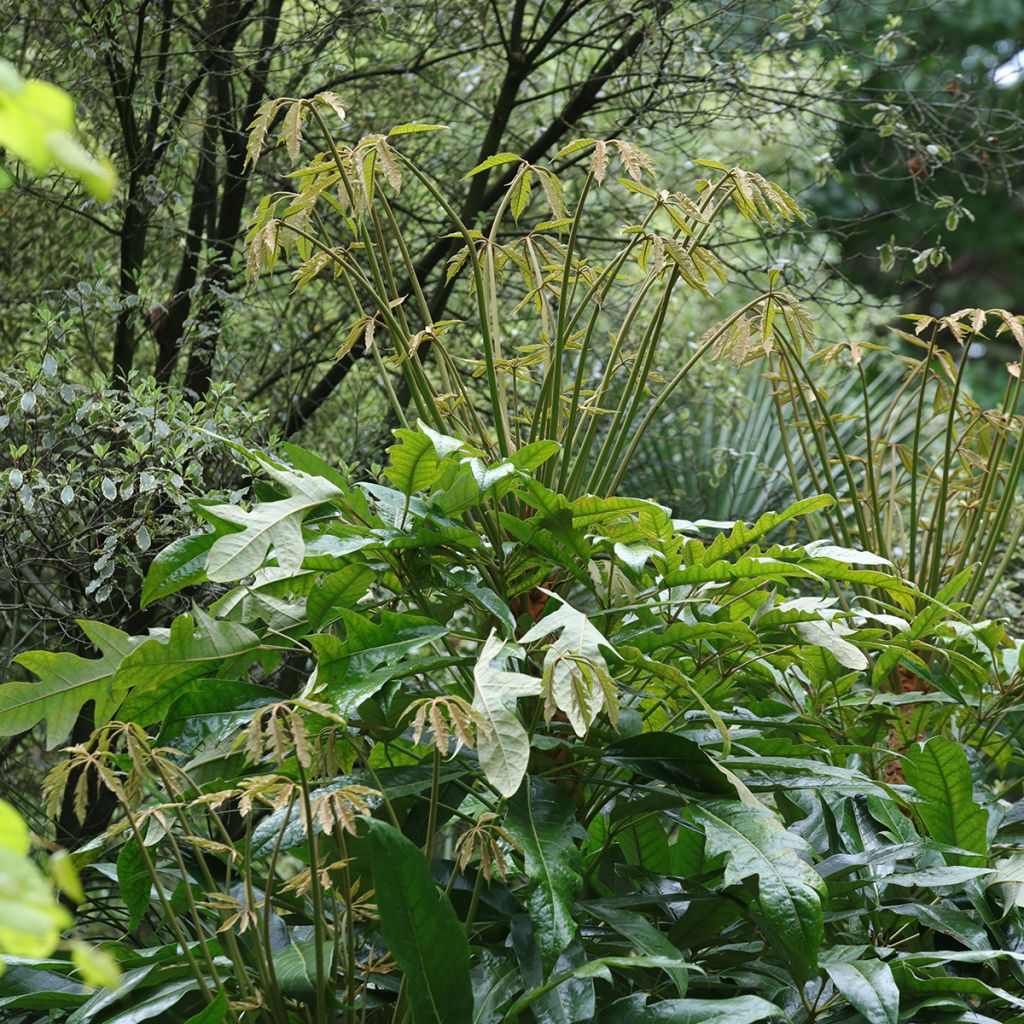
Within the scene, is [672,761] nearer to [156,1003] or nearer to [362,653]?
[362,653]

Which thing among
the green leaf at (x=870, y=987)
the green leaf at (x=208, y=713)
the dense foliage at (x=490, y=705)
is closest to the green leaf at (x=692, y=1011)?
the dense foliage at (x=490, y=705)

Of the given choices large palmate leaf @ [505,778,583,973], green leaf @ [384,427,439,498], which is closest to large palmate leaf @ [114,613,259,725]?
green leaf @ [384,427,439,498]

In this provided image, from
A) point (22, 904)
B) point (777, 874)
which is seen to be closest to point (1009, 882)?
point (777, 874)

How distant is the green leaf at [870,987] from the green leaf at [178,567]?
0.76 meters

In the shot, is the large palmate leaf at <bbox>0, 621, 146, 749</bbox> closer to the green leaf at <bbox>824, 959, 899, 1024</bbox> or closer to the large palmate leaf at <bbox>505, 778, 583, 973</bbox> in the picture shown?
the large palmate leaf at <bbox>505, 778, 583, 973</bbox>

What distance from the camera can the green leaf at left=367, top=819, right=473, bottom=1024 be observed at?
1.03 m

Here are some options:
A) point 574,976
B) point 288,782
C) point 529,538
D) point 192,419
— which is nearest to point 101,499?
point 192,419

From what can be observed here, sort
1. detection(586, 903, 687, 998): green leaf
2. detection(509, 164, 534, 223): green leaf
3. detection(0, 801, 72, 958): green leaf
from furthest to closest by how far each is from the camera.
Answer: detection(509, 164, 534, 223): green leaf < detection(586, 903, 687, 998): green leaf < detection(0, 801, 72, 958): green leaf

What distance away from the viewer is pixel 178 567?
1243mm

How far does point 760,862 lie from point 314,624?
52 cm

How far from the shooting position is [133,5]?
2.67 metres

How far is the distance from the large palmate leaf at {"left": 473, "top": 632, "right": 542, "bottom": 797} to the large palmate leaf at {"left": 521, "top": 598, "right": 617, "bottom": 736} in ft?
0.07

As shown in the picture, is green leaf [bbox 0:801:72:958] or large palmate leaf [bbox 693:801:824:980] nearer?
green leaf [bbox 0:801:72:958]

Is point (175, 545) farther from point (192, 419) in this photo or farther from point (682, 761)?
point (192, 419)
